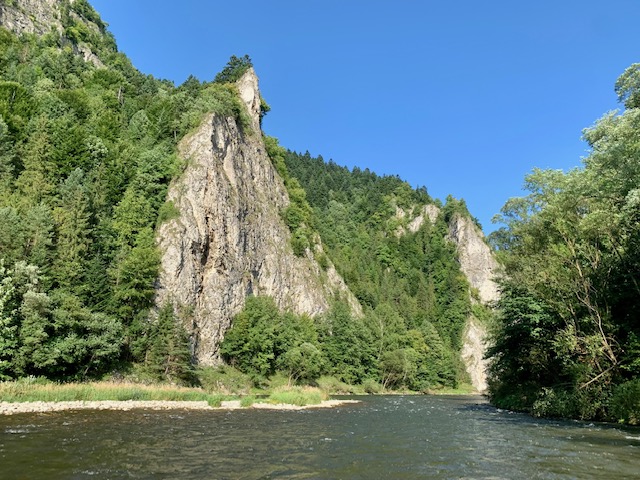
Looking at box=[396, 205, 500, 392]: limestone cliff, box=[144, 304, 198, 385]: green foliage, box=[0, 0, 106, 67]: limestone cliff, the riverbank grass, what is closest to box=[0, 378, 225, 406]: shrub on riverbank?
the riverbank grass

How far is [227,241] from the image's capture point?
7769 cm

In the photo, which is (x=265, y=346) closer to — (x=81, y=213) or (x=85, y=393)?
(x=81, y=213)

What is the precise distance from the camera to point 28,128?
66312mm

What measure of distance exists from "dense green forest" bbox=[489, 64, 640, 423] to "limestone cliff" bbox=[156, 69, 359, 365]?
41.5 metres

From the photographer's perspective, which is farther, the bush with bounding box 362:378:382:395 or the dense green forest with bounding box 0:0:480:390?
the bush with bounding box 362:378:382:395

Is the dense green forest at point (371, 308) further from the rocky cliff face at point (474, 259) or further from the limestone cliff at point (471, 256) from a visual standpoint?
the rocky cliff face at point (474, 259)

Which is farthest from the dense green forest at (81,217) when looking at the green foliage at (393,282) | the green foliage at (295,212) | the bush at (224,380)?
the green foliage at (393,282)

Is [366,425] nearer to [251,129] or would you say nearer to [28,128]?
[28,128]

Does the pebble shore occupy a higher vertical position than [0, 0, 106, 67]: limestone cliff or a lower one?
lower

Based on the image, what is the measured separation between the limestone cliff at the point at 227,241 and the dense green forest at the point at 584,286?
4148 centimetres

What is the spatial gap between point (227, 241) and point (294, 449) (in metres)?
60.8

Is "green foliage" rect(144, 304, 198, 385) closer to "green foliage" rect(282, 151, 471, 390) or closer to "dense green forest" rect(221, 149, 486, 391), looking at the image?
"dense green forest" rect(221, 149, 486, 391)

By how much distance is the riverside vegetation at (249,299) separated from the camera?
3194 centimetres

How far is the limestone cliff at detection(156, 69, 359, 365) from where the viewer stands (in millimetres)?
66375
